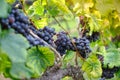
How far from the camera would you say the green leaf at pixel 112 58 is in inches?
49.5

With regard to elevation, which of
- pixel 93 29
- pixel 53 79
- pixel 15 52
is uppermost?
pixel 15 52

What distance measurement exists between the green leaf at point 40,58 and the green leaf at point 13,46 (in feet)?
0.77

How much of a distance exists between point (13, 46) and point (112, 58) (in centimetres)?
77

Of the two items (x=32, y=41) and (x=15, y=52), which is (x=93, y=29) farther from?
(x=15, y=52)

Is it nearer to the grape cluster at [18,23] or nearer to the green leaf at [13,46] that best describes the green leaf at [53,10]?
the grape cluster at [18,23]

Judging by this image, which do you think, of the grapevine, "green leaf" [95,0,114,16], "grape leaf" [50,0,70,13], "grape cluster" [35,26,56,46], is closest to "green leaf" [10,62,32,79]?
the grapevine

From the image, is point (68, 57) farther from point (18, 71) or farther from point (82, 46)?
point (18, 71)

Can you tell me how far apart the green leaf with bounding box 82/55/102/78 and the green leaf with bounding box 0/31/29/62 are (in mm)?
610

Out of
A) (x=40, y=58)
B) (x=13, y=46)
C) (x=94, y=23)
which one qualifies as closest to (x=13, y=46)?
(x=13, y=46)

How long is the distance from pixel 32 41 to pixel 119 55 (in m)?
0.54

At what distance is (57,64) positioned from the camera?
1.12m

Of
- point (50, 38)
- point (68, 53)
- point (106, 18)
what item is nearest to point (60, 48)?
point (68, 53)

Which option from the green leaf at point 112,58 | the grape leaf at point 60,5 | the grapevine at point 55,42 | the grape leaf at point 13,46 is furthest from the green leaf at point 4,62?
the green leaf at point 112,58

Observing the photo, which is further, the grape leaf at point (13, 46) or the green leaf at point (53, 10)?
the green leaf at point (53, 10)
